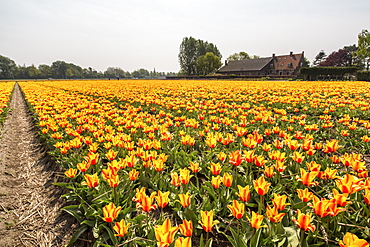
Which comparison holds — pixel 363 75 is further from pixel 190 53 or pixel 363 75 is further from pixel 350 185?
pixel 190 53

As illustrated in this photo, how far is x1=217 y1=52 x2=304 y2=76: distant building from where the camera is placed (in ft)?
211

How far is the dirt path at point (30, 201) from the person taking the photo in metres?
2.37

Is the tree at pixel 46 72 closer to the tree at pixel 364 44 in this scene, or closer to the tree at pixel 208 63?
the tree at pixel 208 63

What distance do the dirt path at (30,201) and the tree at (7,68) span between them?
131 metres

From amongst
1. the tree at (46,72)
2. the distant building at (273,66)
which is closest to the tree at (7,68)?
the tree at (46,72)

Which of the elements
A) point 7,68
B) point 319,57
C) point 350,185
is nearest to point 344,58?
point 319,57

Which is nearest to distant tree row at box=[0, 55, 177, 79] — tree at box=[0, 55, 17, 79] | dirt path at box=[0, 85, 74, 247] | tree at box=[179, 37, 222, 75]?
tree at box=[0, 55, 17, 79]

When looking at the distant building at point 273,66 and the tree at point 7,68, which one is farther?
the tree at point 7,68

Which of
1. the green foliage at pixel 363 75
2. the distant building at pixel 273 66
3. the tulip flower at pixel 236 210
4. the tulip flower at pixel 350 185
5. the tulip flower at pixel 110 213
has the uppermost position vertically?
the distant building at pixel 273 66

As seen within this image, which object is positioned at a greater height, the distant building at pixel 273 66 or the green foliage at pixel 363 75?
the distant building at pixel 273 66

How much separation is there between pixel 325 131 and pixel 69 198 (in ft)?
17.9

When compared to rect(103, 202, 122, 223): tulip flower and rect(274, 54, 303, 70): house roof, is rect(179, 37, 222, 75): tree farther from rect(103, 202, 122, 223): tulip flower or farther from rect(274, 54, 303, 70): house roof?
rect(103, 202, 122, 223): tulip flower

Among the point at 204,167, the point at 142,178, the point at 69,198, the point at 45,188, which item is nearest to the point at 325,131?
the point at 204,167

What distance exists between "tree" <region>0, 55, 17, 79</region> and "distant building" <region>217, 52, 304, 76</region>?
110913mm
